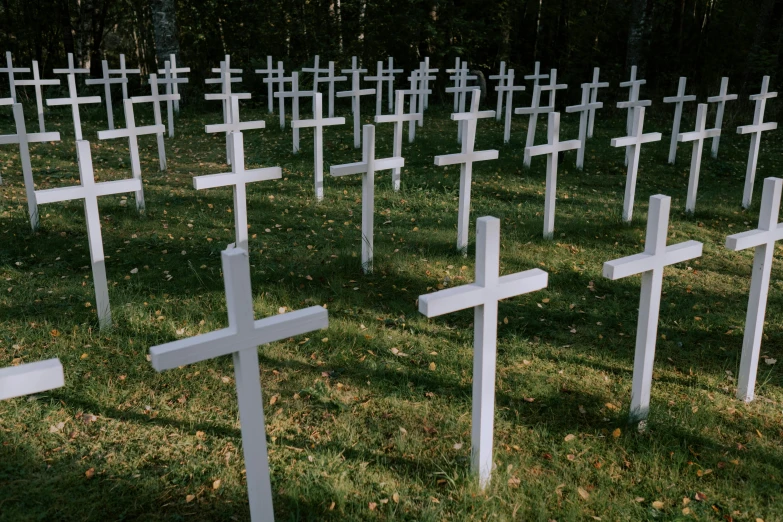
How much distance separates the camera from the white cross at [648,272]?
3.62 metres

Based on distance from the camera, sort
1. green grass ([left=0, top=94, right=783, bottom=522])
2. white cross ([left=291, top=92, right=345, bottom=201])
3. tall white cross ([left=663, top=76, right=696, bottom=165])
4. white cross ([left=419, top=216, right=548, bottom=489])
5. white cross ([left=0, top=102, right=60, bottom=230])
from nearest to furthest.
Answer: white cross ([left=419, top=216, right=548, bottom=489]) < green grass ([left=0, top=94, right=783, bottom=522]) < white cross ([left=0, top=102, right=60, bottom=230]) < white cross ([left=291, top=92, right=345, bottom=201]) < tall white cross ([left=663, top=76, right=696, bottom=165])

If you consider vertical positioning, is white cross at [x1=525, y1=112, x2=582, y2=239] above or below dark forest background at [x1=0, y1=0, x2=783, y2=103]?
below

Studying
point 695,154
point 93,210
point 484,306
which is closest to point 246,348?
point 484,306

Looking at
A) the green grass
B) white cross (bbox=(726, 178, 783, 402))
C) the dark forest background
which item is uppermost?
the dark forest background

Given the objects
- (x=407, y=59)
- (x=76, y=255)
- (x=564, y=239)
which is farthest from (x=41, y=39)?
→ (x=564, y=239)

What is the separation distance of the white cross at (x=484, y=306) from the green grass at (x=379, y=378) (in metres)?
0.24

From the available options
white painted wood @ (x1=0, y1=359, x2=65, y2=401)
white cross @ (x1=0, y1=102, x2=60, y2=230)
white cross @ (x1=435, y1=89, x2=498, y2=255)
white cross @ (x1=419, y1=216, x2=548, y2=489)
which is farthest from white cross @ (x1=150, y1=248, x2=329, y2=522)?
white cross @ (x1=0, y1=102, x2=60, y2=230)

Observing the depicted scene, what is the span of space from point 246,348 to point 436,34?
63.4 ft

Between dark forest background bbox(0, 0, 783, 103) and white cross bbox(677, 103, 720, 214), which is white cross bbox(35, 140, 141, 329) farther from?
dark forest background bbox(0, 0, 783, 103)

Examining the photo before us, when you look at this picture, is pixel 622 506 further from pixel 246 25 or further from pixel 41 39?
pixel 41 39

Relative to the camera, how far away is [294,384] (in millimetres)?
4375

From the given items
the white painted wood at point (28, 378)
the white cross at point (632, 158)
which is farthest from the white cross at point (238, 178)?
the white cross at point (632, 158)

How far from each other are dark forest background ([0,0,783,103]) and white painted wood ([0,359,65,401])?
59.3ft

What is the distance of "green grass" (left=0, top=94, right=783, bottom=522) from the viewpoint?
3.34m
